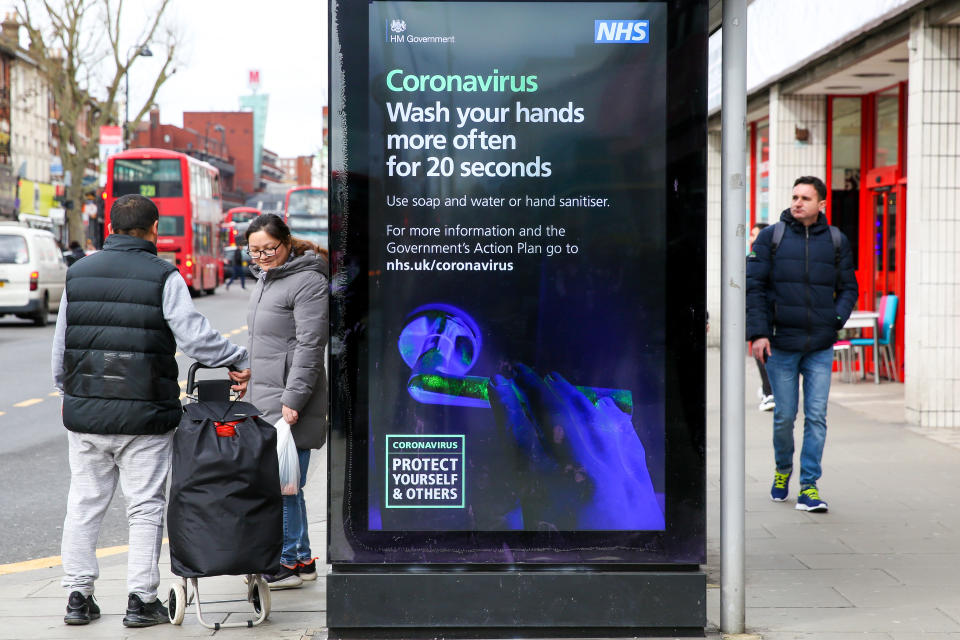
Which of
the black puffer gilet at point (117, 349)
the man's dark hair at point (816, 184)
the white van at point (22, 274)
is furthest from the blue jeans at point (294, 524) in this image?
the white van at point (22, 274)

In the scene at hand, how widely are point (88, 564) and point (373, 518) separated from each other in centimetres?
136

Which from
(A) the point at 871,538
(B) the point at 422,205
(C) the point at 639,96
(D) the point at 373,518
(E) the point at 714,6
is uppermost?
(E) the point at 714,6

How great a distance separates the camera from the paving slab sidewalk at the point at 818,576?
481cm

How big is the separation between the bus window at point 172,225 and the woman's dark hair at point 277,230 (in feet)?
96.5

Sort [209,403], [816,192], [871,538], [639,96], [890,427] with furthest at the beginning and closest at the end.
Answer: [890,427] < [816,192] < [871,538] < [209,403] < [639,96]

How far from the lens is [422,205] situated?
14.9ft

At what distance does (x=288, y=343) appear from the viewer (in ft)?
18.0

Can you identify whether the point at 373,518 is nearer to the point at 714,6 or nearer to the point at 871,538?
the point at 714,6

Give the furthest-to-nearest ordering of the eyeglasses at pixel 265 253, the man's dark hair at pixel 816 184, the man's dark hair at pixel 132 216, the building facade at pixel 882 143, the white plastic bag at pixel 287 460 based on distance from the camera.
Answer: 1. the building facade at pixel 882 143
2. the man's dark hair at pixel 816 184
3. the eyeglasses at pixel 265 253
4. the white plastic bag at pixel 287 460
5. the man's dark hair at pixel 132 216

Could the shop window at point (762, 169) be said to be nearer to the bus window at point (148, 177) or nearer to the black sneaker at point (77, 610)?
the black sneaker at point (77, 610)

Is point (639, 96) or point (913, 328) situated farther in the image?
point (913, 328)

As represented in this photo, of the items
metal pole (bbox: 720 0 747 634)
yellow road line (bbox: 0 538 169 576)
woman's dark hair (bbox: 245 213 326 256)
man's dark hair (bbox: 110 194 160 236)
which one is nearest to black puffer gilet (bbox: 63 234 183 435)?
man's dark hair (bbox: 110 194 160 236)

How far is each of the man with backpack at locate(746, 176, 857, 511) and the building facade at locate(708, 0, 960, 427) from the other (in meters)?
3.97

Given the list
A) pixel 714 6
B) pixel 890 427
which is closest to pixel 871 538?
pixel 714 6
